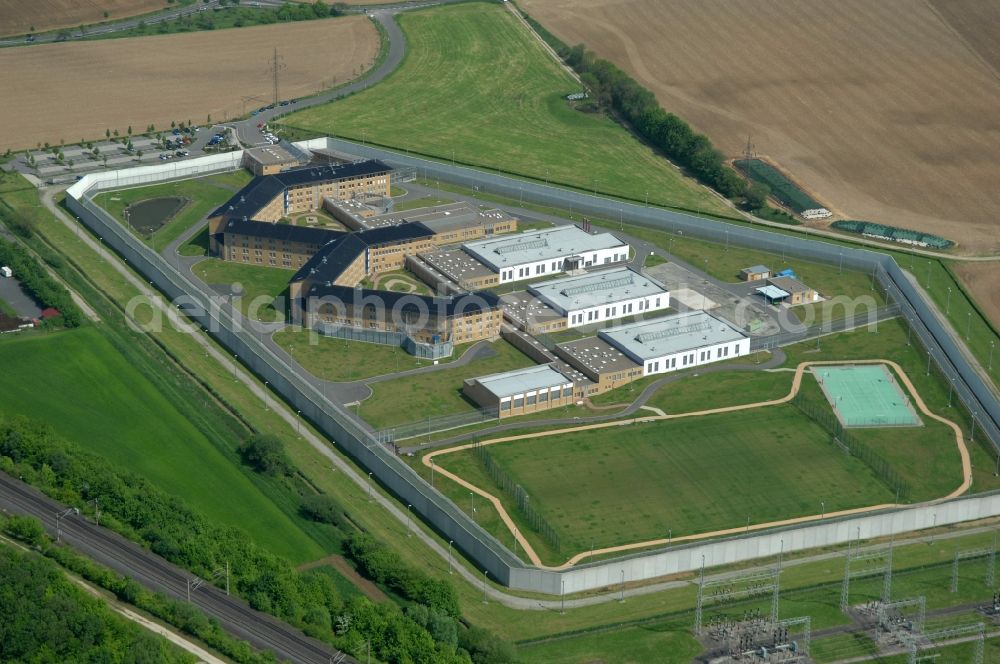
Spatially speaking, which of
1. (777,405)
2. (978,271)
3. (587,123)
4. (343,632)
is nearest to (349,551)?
(343,632)

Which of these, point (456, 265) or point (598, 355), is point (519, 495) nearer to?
point (598, 355)

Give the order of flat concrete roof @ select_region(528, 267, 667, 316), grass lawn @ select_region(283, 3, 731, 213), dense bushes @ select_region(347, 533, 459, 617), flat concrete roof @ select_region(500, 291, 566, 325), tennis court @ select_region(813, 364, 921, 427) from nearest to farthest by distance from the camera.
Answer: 1. dense bushes @ select_region(347, 533, 459, 617)
2. tennis court @ select_region(813, 364, 921, 427)
3. flat concrete roof @ select_region(500, 291, 566, 325)
4. flat concrete roof @ select_region(528, 267, 667, 316)
5. grass lawn @ select_region(283, 3, 731, 213)

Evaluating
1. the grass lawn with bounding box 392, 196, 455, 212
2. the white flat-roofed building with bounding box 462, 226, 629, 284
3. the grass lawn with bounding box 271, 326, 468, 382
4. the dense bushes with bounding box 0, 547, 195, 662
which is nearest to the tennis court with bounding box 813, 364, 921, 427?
the white flat-roofed building with bounding box 462, 226, 629, 284

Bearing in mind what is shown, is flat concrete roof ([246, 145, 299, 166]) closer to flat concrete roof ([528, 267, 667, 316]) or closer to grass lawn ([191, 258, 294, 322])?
grass lawn ([191, 258, 294, 322])

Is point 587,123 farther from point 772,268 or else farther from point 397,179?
point 772,268

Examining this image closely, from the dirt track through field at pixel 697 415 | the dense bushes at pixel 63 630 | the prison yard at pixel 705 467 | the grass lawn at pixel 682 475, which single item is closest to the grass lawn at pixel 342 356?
the prison yard at pixel 705 467

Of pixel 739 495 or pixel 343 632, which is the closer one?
pixel 343 632
